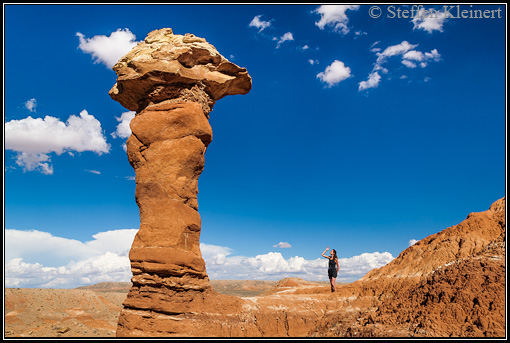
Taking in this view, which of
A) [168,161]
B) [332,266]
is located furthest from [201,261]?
Answer: [332,266]

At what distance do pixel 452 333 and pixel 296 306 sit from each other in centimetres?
403

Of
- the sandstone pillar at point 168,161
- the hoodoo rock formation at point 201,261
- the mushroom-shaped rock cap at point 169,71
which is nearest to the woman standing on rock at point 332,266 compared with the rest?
the hoodoo rock formation at point 201,261

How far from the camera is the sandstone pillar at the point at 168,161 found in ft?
27.6

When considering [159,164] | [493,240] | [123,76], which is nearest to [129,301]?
[159,164]

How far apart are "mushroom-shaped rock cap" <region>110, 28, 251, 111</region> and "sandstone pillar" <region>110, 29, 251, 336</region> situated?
0.03 m

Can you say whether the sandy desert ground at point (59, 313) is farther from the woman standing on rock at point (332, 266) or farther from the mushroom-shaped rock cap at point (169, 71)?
the mushroom-shaped rock cap at point (169, 71)

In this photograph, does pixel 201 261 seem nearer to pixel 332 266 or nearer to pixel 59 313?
pixel 332 266

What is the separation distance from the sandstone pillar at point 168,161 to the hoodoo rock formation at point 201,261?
3 centimetres

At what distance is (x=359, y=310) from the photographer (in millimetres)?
8430

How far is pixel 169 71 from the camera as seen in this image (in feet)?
32.2

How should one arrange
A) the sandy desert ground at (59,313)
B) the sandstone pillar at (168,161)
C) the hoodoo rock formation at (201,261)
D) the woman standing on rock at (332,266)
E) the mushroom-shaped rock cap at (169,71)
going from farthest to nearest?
the sandy desert ground at (59,313) → the woman standing on rock at (332,266) → the mushroom-shaped rock cap at (169,71) → the sandstone pillar at (168,161) → the hoodoo rock formation at (201,261)

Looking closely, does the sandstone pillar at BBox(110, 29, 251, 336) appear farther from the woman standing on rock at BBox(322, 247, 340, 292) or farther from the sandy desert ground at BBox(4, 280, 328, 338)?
the sandy desert ground at BBox(4, 280, 328, 338)

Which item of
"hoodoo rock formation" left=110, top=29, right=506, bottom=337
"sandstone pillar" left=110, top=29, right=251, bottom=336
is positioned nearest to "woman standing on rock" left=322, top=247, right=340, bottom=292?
"hoodoo rock formation" left=110, top=29, right=506, bottom=337

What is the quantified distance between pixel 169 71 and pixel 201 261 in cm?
523
